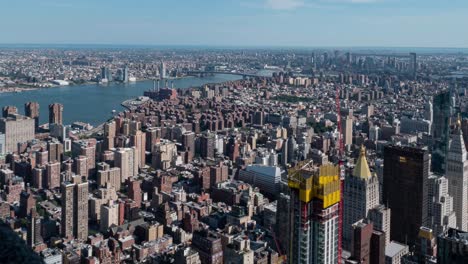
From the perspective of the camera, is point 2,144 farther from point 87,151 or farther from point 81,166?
point 81,166

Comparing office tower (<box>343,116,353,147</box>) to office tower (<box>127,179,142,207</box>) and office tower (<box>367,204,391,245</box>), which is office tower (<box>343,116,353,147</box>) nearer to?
office tower (<box>127,179,142,207</box>)

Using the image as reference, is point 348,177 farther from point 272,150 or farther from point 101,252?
point 272,150

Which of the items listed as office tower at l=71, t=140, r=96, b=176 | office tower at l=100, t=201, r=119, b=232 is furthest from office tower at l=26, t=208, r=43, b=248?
office tower at l=71, t=140, r=96, b=176

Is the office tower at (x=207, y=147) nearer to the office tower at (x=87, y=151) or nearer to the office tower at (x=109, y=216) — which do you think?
the office tower at (x=87, y=151)

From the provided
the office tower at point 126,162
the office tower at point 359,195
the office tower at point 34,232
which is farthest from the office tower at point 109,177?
the office tower at point 359,195

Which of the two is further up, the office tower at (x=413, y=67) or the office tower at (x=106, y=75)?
the office tower at (x=413, y=67)
